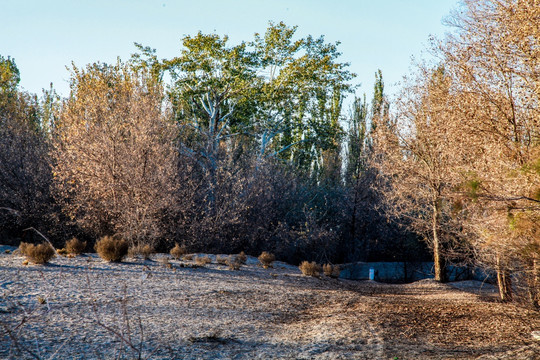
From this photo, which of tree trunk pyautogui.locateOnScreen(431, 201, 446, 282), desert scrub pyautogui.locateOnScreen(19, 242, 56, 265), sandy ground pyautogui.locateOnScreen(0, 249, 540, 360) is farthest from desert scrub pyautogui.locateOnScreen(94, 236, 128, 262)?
tree trunk pyautogui.locateOnScreen(431, 201, 446, 282)

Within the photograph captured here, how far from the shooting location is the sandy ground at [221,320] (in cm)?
491

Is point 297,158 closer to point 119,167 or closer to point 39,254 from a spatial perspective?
point 119,167

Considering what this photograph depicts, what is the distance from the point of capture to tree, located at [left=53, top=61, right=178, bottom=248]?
517 inches

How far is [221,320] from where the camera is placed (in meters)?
6.41

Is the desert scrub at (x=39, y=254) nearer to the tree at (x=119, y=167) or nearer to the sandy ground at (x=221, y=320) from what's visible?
the sandy ground at (x=221, y=320)

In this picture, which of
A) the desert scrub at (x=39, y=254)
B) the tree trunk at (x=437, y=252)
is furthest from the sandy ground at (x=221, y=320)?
the tree trunk at (x=437, y=252)

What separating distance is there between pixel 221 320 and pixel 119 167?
26.1ft

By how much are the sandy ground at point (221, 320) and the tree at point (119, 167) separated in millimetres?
3011

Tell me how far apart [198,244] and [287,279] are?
4.94 metres

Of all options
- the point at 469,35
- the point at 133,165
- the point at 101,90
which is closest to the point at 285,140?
the point at 101,90

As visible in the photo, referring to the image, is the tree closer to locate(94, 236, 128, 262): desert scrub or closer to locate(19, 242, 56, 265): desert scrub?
locate(94, 236, 128, 262): desert scrub

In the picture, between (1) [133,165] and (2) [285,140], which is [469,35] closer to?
(1) [133,165]

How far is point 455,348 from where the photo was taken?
566 centimetres

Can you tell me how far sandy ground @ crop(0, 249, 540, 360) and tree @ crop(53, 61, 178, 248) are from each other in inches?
119
